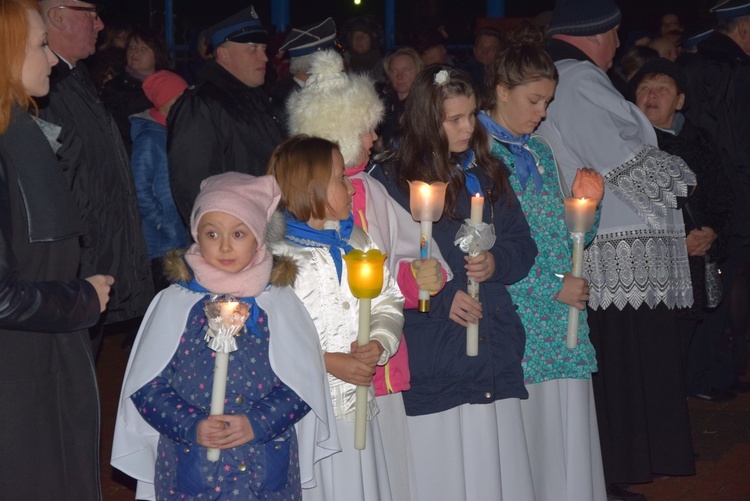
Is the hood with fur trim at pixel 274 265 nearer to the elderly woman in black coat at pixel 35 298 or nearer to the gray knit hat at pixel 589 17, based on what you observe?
the elderly woman in black coat at pixel 35 298

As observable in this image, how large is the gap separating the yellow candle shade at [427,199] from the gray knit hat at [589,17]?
183 centimetres

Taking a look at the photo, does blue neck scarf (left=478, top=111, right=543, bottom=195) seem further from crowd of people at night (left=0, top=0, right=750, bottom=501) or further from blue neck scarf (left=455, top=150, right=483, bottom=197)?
blue neck scarf (left=455, top=150, right=483, bottom=197)

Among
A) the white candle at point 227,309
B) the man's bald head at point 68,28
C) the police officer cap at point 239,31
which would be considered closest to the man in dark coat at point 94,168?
the man's bald head at point 68,28

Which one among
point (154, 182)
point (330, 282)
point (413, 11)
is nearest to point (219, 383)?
point (330, 282)

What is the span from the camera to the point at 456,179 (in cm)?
439

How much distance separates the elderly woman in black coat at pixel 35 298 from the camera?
10.1ft

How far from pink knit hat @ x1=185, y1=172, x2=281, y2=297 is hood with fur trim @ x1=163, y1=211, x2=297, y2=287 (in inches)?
1.7

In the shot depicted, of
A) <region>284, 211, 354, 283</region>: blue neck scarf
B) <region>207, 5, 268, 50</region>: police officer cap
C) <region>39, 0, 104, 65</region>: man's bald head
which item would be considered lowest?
<region>284, 211, 354, 283</region>: blue neck scarf

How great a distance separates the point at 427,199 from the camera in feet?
12.9

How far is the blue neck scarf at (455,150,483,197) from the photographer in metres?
4.44

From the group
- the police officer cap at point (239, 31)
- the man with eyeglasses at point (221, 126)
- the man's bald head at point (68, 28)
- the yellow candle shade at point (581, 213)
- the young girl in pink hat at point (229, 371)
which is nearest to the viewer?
the young girl in pink hat at point (229, 371)

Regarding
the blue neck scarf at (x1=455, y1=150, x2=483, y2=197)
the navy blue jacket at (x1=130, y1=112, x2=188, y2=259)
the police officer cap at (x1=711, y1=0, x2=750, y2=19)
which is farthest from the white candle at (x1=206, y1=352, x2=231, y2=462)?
the police officer cap at (x1=711, y1=0, x2=750, y2=19)

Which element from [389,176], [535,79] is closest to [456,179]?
[389,176]

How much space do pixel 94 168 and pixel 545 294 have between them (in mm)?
2168
